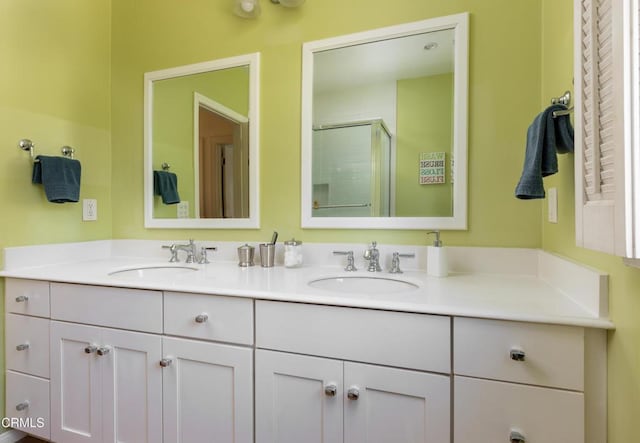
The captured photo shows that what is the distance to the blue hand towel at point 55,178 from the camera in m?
1.49

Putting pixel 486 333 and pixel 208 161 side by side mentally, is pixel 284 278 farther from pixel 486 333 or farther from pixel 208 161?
pixel 208 161

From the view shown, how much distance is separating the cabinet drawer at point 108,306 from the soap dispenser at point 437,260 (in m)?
1.03

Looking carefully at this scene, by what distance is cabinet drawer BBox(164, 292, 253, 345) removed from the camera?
1.04 metres

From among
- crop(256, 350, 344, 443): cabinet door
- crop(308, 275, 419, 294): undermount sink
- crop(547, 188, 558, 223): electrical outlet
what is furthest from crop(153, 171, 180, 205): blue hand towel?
crop(547, 188, 558, 223): electrical outlet

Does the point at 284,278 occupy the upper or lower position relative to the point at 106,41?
lower

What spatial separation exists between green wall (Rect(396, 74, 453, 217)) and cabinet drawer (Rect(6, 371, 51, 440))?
1.72 meters

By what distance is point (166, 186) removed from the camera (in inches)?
72.4

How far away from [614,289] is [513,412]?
380 mm

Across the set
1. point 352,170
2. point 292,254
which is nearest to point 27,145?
point 292,254

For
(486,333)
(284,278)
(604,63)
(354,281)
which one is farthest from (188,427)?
(604,63)

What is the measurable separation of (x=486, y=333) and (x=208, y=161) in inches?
60.1

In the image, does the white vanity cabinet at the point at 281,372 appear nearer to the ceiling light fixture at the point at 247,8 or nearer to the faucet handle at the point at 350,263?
the faucet handle at the point at 350,263

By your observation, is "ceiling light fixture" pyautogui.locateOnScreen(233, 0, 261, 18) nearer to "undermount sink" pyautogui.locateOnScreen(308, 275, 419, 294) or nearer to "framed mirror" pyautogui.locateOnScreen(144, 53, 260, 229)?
"framed mirror" pyautogui.locateOnScreen(144, 53, 260, 229)

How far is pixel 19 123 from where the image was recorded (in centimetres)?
147
